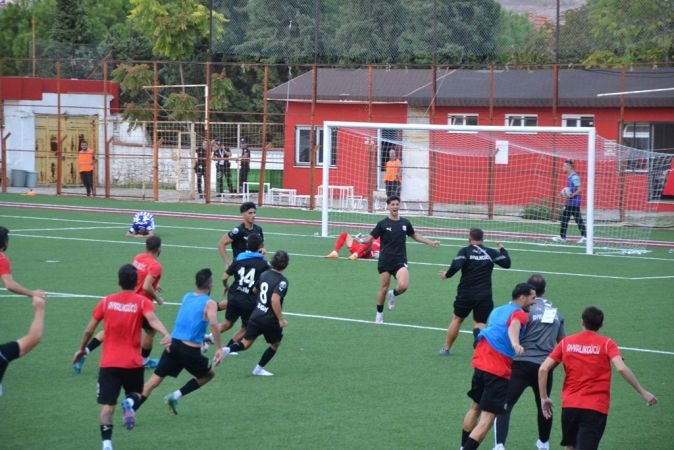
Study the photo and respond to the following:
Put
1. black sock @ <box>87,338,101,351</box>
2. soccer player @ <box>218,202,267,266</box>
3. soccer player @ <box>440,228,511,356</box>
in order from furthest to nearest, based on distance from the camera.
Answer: soccer player @ <box>218,202,267,266</box>
soccer player @ <box>440,228,511,356</box>
black sock @ <box>87,338,101,351</box>

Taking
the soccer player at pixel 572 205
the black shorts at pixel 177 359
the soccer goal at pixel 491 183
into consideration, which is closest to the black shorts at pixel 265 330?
the black shorts at pixel 177 359

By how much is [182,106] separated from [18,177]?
7.68m

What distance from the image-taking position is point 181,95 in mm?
37875

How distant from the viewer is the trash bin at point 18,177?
132 ft

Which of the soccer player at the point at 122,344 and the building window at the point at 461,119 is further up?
the building window at the point at 461,119

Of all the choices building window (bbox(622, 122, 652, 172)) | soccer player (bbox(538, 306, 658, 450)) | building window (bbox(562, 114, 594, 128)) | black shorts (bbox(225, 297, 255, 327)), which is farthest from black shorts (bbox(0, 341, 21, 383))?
building window (bbox(562, 114, 594, 128))

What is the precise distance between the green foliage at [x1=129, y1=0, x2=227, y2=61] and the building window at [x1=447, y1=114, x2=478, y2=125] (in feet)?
35.8

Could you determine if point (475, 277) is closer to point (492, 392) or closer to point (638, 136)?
point (492, 392)

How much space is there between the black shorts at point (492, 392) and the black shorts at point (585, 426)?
782 millimetres

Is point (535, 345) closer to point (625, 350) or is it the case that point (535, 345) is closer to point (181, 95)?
point (625, 350)

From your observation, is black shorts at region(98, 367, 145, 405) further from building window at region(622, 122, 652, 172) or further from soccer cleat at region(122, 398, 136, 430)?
building window at region(622, 122, 652, 172)

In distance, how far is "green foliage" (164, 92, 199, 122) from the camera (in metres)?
37.8

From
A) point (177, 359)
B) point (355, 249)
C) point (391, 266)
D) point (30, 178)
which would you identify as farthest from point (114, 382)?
point (30, 178)

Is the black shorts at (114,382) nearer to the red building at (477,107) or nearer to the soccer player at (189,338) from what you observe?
the soccer player at (189,338)
